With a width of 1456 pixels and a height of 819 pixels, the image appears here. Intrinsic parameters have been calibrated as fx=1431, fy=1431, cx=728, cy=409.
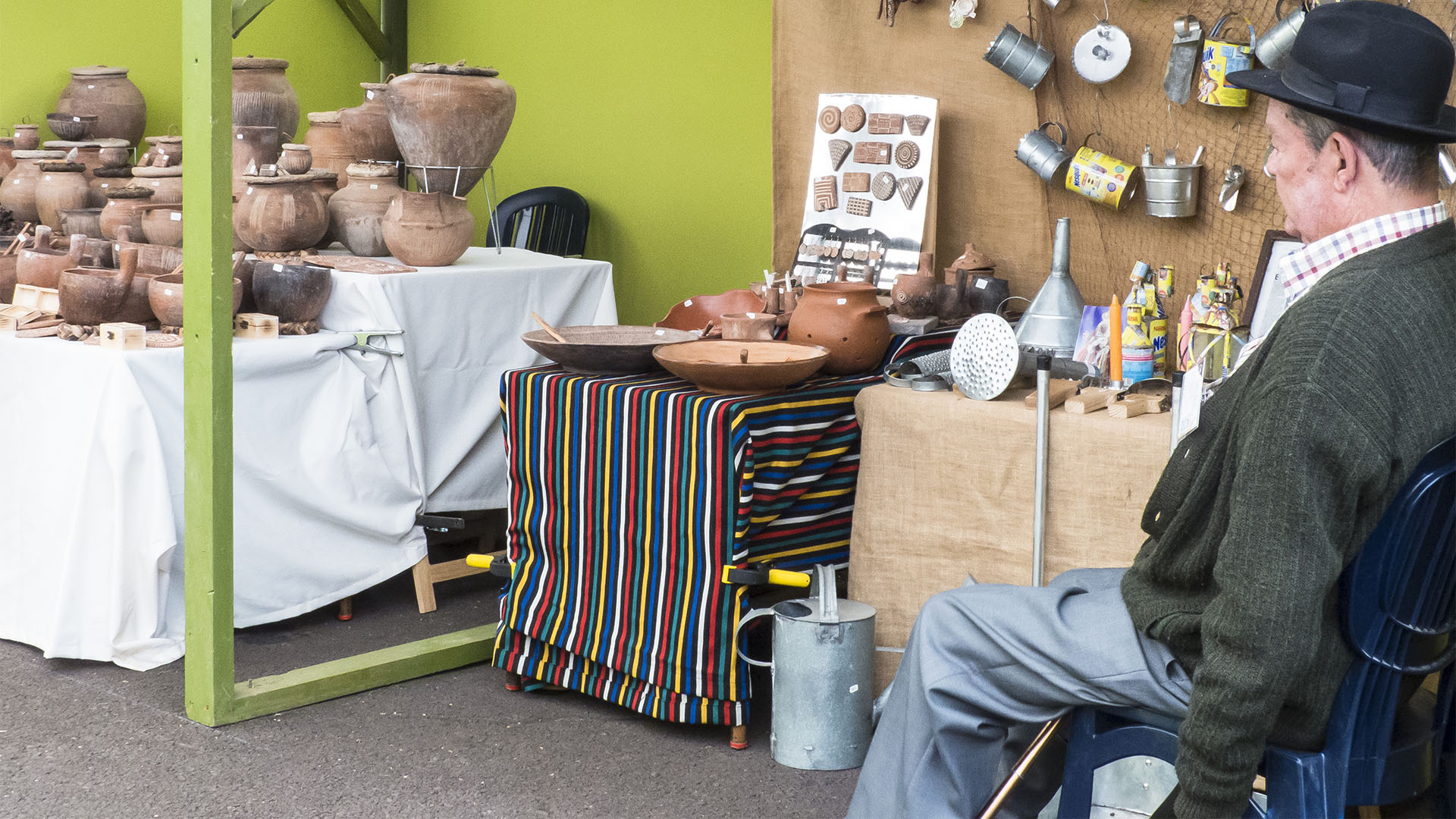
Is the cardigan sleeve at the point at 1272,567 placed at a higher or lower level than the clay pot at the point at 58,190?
lower

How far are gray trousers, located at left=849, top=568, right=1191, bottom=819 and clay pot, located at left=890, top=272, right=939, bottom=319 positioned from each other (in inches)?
48.6

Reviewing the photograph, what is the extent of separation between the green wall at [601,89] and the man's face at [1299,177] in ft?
9.11

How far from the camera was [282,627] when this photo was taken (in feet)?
11.3

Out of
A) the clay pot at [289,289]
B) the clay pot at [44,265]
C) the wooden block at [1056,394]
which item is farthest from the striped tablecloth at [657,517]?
the clay pot at [44,265]

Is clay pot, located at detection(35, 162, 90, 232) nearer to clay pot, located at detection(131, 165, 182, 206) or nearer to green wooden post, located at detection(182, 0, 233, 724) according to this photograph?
clay pot, located at detection(131, 165, 182, 206)

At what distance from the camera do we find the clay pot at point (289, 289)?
10.9 feet

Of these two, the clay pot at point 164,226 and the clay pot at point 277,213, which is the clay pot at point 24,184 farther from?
the clay pot at point 277,213

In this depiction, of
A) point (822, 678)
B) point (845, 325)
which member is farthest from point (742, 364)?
point (822, 678)

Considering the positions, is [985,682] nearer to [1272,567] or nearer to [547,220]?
[1272,567]

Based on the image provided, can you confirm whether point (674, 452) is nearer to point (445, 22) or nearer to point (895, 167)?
point (895, 167)

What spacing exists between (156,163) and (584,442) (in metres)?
1.83

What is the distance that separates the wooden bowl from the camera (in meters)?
2.65

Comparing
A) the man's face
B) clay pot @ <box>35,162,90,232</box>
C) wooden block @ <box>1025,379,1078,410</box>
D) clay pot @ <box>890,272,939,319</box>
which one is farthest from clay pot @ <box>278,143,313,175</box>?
the man's face

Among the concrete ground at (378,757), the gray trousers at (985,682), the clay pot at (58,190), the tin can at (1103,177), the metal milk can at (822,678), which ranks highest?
the tin can at (1103,177)
